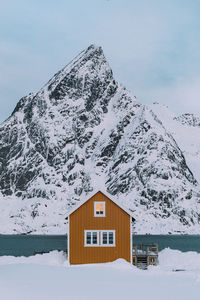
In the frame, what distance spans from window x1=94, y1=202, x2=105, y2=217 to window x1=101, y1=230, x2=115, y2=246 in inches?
69.3

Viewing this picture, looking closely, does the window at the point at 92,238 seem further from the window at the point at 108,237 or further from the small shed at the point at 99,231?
the window at the point at 108,237

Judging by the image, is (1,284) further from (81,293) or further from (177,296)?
(177,296)

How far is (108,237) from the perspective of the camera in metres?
50.5

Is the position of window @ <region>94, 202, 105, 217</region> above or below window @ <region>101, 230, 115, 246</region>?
above

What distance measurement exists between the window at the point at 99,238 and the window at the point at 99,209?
1.72m

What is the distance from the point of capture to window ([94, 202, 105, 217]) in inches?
2009

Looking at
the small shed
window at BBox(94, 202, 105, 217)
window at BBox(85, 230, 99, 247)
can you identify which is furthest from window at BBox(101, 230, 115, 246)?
window at BBox(94, 202, 105, 217)

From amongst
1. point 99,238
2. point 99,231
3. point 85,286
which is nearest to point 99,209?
point 99,231

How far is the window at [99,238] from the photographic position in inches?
1978

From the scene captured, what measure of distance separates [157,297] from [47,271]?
9418 mm

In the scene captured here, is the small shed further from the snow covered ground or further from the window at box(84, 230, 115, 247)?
the snow covered ground

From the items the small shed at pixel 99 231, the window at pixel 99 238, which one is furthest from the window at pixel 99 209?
the window at pixel 99 238

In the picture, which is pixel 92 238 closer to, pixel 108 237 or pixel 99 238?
pixel 99 238

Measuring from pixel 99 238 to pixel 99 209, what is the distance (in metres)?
2.93
